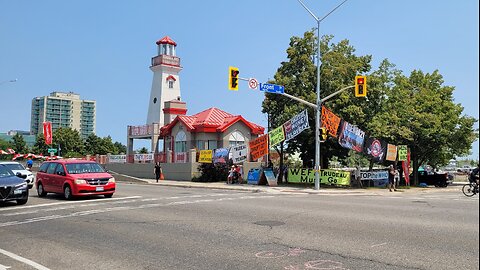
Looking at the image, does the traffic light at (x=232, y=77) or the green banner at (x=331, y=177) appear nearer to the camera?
the traffic light at (x=232, y=77)

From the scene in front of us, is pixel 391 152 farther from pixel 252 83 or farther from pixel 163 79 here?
pixel 163 79

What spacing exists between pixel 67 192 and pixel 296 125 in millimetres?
16625

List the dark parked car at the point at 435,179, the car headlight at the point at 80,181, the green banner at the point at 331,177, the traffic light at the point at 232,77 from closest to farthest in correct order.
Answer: the car headlight at the point at 80,181, the traffic light at the point at 232,77, the green banner at the point at 331,177, the dark parked car at the point at 435,179

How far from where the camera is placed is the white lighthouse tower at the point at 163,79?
5644cm

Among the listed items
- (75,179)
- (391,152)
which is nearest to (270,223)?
(75,179)

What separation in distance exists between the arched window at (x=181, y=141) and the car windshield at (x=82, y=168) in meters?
23.7

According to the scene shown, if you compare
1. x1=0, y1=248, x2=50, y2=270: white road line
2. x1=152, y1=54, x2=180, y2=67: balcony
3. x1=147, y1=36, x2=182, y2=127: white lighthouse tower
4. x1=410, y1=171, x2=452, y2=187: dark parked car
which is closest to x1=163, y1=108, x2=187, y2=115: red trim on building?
x1=147, y1=36, x2=182, y2=127: white lighthouse tower

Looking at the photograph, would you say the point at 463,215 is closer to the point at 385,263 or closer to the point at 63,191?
the point at 385,263

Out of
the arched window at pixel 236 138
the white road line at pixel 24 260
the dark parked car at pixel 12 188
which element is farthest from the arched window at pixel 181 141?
the white road line at pixel 24 260

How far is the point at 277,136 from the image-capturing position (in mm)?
32719

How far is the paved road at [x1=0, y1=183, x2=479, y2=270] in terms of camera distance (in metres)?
7.75

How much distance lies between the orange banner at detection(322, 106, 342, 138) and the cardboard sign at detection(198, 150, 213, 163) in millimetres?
11023

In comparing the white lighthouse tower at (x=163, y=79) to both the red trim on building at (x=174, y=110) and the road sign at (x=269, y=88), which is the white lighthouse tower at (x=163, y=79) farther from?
the road sign at (x=269, y=88)

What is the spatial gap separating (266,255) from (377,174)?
83.8ft
